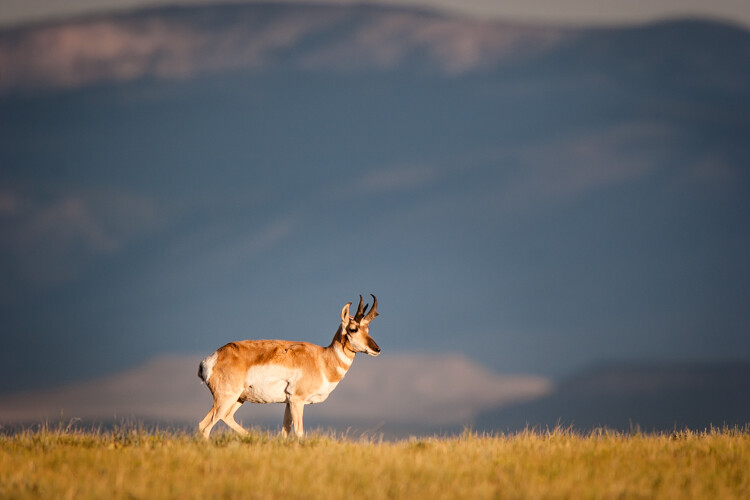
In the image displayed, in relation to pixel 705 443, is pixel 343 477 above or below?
below

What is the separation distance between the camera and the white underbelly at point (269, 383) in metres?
18.2

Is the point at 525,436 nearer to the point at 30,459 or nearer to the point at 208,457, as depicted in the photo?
the point at 208,457

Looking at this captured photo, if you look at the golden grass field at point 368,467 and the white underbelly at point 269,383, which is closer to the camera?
the golden grass field at point 368,467

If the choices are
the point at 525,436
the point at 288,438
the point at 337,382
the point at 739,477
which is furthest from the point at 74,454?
the point at 739,477

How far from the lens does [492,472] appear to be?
1388cm

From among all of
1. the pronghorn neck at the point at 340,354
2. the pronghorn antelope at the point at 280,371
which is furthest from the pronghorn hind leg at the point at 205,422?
the pronghorn neck at the point at 340,354

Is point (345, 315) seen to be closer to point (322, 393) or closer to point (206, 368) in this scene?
point (322, 393)

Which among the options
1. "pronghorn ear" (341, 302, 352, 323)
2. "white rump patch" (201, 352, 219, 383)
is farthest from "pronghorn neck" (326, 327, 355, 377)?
"white rump patch" (201, 352, 219, 383)

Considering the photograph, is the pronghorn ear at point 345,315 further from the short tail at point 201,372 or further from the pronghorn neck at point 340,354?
the short tail at point 201,372

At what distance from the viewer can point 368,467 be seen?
1373 centimetres

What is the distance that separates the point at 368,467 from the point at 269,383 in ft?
16.7

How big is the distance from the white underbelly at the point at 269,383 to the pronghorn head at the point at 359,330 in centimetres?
151

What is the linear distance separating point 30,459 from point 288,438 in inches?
Answer: 199

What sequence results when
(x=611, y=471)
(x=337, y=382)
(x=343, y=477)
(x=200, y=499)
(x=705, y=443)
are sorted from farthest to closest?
(x=337, y=382), (x=705, y=443), (x=611, y=471), (x=343, y=477), (x=200, y=499)
